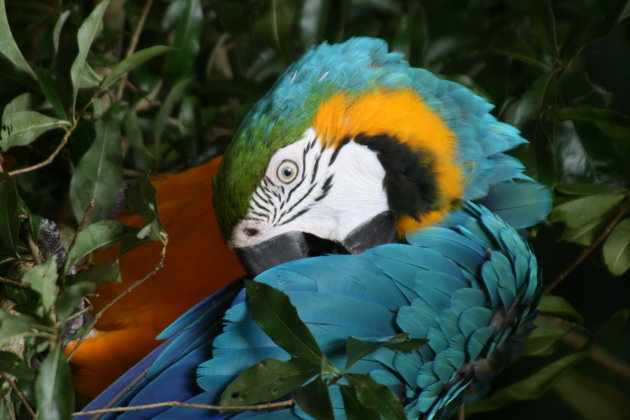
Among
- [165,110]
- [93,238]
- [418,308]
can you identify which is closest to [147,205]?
[93,238]

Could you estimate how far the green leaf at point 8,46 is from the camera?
2.80 ft

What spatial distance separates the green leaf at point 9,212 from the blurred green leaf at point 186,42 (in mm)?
576

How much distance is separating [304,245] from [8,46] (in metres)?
0.49

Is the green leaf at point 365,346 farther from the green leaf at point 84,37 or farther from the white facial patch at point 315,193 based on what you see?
the green leaf at point 84,37

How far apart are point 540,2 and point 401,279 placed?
54 centimetres

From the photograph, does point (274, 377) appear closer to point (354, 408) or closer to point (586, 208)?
point (354, 408)

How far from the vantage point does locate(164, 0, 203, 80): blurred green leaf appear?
4.21 feet

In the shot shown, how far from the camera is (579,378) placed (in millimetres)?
1677

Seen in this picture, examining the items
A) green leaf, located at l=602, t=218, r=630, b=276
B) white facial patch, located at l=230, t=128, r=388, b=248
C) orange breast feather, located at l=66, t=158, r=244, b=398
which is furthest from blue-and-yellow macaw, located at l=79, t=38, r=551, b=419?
orange breast feather, located at l=66, t=158, r=244, b=398

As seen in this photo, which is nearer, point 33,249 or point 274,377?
point 274,377

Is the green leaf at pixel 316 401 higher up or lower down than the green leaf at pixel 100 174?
lower down

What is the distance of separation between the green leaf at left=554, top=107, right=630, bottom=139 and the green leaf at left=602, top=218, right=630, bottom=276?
0.15 meters

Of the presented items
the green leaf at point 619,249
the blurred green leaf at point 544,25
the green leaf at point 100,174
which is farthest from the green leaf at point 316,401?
the blurred green leaf at point 544,25

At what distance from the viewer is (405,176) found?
1.07m
